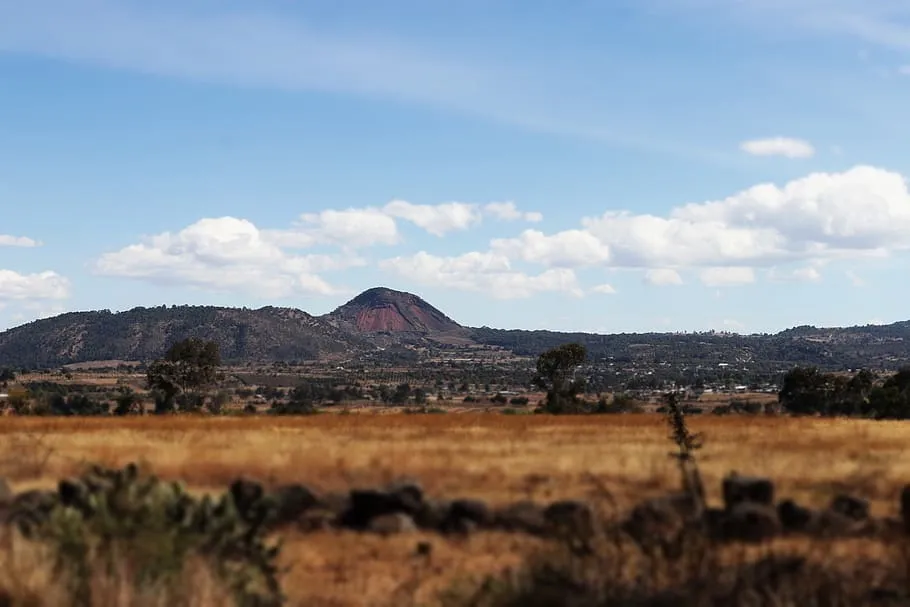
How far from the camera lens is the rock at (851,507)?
16.4 metres

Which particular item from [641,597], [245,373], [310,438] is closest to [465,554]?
[641,597]

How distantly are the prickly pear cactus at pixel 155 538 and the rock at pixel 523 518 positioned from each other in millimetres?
4053

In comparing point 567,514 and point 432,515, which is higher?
point 567,514

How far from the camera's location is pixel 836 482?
807 inches

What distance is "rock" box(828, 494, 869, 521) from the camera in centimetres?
1638

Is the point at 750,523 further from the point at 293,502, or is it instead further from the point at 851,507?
the point at 293,502

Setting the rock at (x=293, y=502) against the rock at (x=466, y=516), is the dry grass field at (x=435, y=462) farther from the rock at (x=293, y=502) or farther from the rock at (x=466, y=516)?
the rock at (x=293, y=502)

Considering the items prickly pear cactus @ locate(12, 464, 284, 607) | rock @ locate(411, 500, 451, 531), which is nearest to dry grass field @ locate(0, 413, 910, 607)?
rock @ locate(411, 500, 451, 531)

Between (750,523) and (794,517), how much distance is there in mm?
1019

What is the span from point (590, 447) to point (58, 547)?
58.5 feet

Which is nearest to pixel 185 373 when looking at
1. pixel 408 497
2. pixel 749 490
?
pixel 408 497

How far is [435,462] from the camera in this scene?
23078 mm

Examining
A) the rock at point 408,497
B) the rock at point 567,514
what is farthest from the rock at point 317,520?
the rock at point 567,514

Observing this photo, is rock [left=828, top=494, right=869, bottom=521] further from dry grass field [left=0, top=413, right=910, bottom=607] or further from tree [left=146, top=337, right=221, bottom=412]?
tree [left=146, top=337, right=221, bottom=412]
